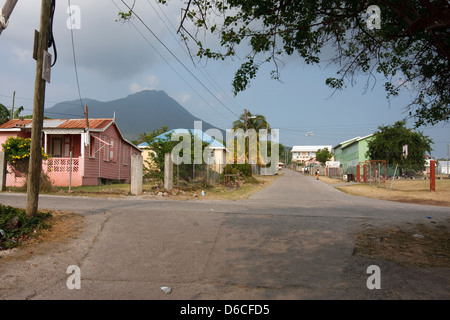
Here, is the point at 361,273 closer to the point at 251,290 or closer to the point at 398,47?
the point at 251,290

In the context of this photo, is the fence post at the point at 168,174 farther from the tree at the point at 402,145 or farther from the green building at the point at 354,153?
the tree at the point at 402,145

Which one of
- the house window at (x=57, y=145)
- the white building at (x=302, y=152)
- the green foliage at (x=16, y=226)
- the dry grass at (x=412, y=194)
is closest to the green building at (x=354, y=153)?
the dry grass at (x=412, y=194)

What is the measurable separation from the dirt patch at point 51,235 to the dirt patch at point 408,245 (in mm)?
5301

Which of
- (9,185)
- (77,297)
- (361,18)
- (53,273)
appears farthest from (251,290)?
(9,185)

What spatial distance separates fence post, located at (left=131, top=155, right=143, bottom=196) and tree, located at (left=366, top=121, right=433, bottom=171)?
3747 centimetres

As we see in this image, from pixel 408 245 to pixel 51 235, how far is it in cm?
670

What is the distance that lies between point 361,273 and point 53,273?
431 cm

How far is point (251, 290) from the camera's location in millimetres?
4273

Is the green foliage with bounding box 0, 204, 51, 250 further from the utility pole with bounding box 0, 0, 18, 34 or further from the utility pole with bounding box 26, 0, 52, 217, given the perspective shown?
the utility pole with bounding box 0, 0, 18, 34

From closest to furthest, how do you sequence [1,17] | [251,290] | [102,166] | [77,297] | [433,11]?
[77,297]
[251,290]
[433,11]
[1,17]
[102,166]

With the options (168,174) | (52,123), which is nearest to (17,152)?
(52,123)

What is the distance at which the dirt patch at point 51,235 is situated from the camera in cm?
547

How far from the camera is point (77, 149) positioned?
2259 cm

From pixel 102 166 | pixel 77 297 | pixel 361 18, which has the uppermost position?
pixel 361 18
